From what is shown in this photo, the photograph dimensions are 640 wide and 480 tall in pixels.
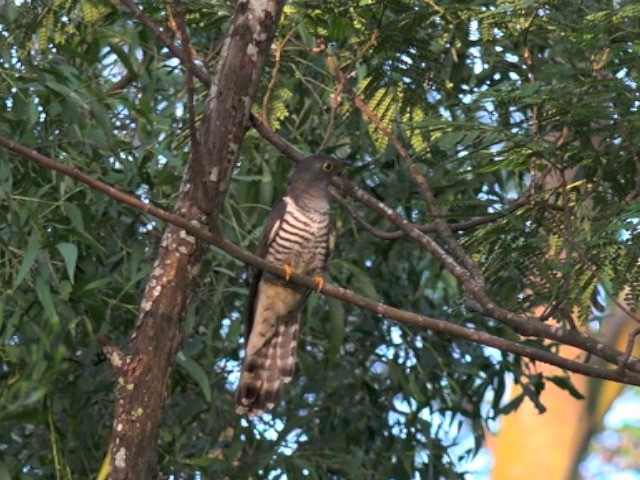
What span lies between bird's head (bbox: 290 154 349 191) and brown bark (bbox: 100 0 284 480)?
1.26 meters

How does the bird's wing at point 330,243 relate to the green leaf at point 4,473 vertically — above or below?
above

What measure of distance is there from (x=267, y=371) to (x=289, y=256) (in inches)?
16.1

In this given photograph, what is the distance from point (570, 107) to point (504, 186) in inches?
88.0

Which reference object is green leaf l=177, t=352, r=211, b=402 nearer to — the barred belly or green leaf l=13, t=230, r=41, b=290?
the barred belly

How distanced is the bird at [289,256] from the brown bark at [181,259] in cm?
123

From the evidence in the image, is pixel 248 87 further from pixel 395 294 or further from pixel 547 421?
pixel 547 421

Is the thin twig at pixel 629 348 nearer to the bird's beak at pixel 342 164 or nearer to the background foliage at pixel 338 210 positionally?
the background foliage at pixel 338 210

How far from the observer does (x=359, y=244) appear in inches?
201

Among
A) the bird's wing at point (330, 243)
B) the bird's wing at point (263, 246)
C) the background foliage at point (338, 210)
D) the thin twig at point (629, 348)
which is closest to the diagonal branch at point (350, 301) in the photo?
the thin twig at point (629, 348)

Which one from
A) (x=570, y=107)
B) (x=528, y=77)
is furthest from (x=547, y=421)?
(x=570, y=107)

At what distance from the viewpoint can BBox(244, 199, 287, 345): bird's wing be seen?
422 cm

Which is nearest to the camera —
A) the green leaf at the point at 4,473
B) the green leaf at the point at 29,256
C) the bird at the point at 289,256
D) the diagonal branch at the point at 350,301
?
the diagonal branch at the point at 350,301

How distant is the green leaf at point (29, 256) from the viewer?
11.7 feet

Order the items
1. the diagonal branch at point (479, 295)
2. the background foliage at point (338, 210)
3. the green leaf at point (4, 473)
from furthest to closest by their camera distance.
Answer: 1. the green leaf at point (4, 473)
2. the background foliage at point (338, 210)
3. the diagonal branch at point (479, 295)
